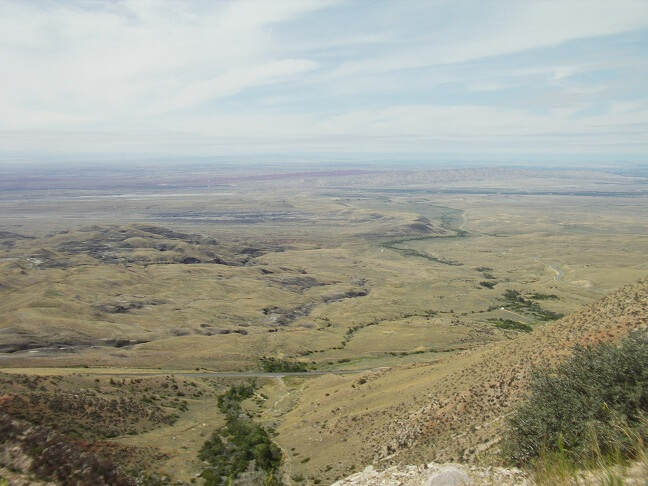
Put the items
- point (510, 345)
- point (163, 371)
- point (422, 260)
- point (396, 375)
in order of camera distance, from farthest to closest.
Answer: point (422, 260) < point (163, 371) < point (396, 375) < point (510, 345)

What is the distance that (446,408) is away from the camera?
25.0 meters

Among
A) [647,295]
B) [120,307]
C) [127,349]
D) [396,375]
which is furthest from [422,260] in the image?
[647,295]

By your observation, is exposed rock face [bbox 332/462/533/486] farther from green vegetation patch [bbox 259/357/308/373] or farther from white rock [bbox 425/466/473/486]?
green vegetation patch [bbox 259/357/308/373]

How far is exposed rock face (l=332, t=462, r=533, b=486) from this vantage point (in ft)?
32.4

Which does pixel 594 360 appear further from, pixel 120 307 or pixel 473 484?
pixel 120 307

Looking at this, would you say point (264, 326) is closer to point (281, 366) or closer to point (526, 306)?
point (281, 366)

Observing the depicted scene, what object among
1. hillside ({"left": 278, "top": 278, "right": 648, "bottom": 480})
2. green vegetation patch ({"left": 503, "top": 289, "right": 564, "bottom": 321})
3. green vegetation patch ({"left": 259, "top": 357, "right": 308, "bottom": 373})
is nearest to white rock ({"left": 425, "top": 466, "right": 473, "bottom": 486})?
hillside ({"left": 278, "top": 278, "right": 648, "bottom": 480})

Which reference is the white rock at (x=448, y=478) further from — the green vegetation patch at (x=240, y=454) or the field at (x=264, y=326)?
the green vegetation patch at (x=240, y=454)

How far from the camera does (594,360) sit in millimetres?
14078

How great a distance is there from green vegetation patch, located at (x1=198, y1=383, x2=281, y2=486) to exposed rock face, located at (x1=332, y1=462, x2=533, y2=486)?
10486 millimetres

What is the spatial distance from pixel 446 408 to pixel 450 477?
47.8 ft

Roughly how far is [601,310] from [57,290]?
103266 millimetres

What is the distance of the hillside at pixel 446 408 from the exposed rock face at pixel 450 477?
4.32 metres

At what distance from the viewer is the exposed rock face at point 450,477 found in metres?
9.89
